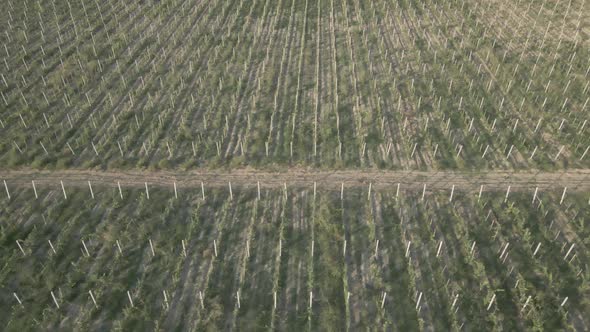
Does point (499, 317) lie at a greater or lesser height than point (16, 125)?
lesser

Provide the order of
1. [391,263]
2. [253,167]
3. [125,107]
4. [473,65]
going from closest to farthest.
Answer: [391,263]
[253,167]
[125,107]
[473,65]

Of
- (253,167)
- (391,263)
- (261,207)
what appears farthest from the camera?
(253,167)

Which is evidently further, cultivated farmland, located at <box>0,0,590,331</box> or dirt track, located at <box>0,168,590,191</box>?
dirt track, located at <box>0,168,590,191</box>

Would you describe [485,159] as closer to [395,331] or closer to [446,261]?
[446,261]

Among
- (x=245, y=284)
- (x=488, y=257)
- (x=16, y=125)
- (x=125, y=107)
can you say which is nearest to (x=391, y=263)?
(x=488, y=257)
